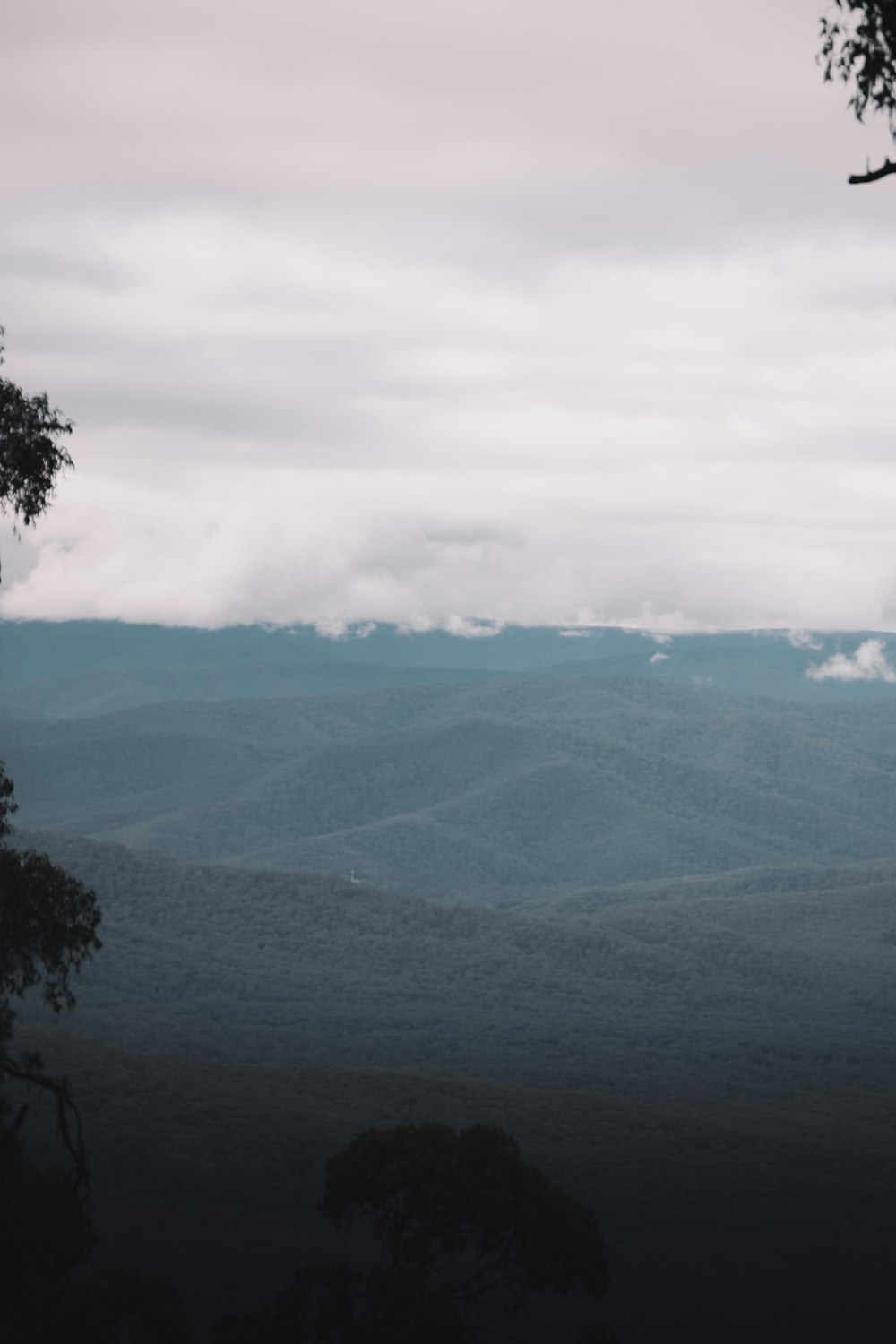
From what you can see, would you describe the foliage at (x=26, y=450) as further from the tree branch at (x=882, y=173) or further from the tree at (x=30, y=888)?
the tree branch at (x=882, y=173)

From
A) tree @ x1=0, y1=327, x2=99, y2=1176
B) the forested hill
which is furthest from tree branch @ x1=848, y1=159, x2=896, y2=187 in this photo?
the forested hill

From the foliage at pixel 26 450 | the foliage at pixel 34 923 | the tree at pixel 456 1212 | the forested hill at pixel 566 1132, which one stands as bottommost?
the forested hill at pixel 566 1132

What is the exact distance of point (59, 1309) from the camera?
24.2 m

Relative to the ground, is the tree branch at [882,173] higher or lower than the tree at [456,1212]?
higher

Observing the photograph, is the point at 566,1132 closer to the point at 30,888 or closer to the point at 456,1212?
the point at 456,1212

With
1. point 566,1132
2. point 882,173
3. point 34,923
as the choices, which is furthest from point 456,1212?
point 566,1132

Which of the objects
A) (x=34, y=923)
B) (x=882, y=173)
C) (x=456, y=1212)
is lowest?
(x=456, y=1212)

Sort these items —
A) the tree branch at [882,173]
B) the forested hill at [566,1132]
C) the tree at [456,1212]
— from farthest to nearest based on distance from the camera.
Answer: the forested hill at [566,1132] < the tree at [456,1212] < the tree branch at [882,173]

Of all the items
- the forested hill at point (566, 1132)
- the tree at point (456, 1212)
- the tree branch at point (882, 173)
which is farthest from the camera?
the forested hill at point (566, 1132)

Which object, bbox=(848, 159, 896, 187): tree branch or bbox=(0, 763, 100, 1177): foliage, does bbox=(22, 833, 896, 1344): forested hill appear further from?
bbox=(848, 159, 896, 187): tree branch

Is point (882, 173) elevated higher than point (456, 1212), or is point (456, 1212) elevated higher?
point (882, 173)

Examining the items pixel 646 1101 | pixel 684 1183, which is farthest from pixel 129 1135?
pixel 646 1101

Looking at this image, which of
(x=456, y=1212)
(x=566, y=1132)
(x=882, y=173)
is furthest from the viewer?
(x=566, y=1132)

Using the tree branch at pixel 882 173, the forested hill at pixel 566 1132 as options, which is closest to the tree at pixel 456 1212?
the tree branch at pixel 882 173
